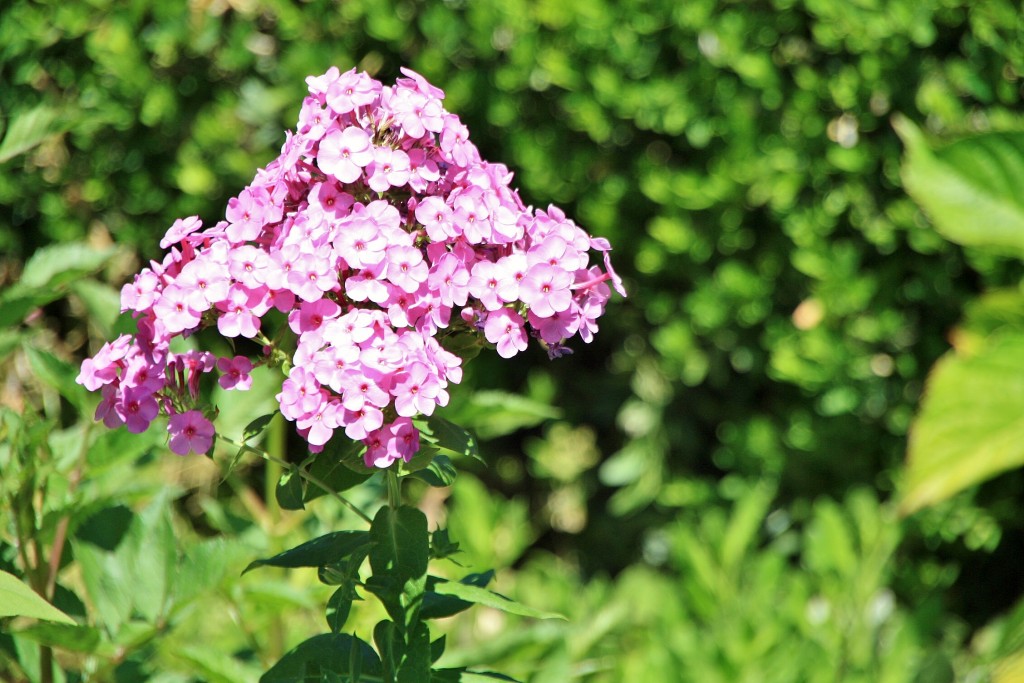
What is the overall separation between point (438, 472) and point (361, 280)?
20 centimetres

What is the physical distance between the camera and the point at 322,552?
104 centimetres

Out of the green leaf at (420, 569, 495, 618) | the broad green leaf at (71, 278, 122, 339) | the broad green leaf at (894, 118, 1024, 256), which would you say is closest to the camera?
the green leaf at (420, 569, 495, 618)

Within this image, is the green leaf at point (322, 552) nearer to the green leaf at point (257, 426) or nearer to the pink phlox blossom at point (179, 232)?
the green leaf at point (257, 426)

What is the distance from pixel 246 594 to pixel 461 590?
1.66 feet

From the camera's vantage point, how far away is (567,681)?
1538mm

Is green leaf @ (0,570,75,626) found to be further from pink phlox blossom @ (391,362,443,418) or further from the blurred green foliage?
the blurred green foliage

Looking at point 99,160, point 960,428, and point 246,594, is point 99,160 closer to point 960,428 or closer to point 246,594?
point 246,594

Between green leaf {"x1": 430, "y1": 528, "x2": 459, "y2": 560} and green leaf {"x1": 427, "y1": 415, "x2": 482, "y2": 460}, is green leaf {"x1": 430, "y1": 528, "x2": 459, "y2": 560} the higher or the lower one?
the lower one

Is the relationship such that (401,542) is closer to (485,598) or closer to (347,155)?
(485,598)

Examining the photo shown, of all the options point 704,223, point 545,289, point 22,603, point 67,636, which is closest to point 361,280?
point 545,289

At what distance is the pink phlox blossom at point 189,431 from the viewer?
940mm

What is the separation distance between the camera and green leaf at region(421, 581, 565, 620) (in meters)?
0.97

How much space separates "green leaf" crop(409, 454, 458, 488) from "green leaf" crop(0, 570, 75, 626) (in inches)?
13.3

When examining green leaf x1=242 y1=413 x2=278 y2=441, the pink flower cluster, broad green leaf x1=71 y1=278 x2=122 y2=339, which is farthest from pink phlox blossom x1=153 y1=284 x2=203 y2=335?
broad green leaf x1=71 y1=278 x2=122 y2=339
